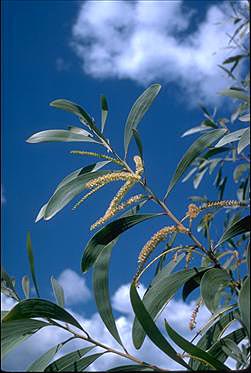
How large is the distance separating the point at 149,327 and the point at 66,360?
10cm

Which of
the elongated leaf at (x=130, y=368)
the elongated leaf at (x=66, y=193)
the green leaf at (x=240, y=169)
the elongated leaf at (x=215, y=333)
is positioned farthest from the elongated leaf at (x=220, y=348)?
the green leaf at (x=240, y=169)

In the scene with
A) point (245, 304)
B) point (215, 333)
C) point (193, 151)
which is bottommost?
point (215, 333)

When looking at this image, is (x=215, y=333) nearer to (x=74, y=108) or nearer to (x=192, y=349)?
(x=192, y=349)

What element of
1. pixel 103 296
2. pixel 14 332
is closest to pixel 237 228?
pixel 103 296

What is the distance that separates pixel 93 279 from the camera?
0.58m

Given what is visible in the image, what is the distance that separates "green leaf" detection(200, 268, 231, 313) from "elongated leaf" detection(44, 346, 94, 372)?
14cm

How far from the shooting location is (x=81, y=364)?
53cm

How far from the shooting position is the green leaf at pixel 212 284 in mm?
595

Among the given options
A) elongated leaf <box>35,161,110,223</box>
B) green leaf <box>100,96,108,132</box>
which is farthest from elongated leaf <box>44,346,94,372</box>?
green leaf <box>100,96,108,132</box>

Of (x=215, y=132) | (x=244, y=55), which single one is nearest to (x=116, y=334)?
(x=215, y=132)

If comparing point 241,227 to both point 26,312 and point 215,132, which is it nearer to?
point 215,132

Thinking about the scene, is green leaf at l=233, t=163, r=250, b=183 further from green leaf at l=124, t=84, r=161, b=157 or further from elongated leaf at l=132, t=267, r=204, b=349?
elongated leaf at l=132, t=267, r=204, b=349

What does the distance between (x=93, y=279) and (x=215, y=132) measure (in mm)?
271

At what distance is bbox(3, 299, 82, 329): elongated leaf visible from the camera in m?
0.48
